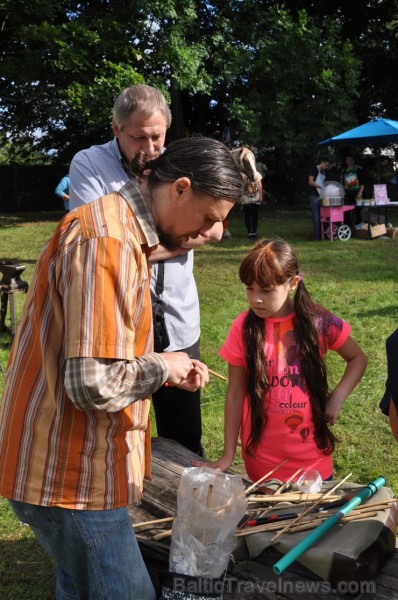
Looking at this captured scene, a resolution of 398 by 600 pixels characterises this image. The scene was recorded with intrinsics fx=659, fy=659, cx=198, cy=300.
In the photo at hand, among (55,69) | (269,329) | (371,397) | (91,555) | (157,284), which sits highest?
(55,69)

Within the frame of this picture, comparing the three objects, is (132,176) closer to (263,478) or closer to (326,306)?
(263,478)

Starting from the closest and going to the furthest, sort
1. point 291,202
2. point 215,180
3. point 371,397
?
point 215,180
point 371,397
point 291,202

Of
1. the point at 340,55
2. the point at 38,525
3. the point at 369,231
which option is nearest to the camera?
the point at 38,525

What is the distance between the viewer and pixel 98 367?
152 centimetres

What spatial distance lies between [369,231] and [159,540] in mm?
11489

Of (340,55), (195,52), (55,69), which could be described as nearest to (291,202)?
(340,55)

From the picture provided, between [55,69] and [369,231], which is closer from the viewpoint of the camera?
[369,231]

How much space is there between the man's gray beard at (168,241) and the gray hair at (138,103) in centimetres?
119

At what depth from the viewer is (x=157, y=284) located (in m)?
2.90

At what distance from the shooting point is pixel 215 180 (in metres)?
1.64

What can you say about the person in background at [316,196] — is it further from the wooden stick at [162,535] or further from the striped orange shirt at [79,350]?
the striped orange shirt at [79,350]

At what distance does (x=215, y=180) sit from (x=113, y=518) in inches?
36.2

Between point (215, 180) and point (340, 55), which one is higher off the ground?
point (340, 55)

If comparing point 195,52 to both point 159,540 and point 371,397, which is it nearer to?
point 371,397
